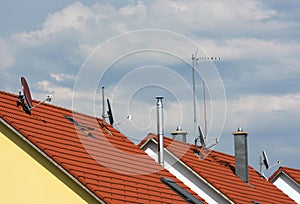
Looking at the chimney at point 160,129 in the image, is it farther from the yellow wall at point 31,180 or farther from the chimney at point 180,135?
the yellow wall at point 31,180

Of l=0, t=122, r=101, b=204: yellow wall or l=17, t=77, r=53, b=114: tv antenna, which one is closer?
l=0, t=122, r=101, b=204: yellow wall

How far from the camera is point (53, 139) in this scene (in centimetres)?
2234

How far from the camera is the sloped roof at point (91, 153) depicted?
20.8 metres

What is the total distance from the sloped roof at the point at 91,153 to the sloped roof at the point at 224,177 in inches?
145

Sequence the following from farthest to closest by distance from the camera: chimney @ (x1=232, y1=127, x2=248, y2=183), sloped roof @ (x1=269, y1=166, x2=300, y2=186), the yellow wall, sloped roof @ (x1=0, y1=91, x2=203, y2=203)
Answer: sloped roof @ (x1=269, y1=166, x2=300, y2=186) < chimney @ (x1=232, y1=127, x2=248, y2=183) < sloped roof @ (x1=0, y1=91, x2=203, y2=203) < the yellow wall

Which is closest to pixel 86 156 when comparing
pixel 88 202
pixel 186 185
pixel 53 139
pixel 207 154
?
pixel 53 139

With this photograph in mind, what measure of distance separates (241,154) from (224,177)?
2.95 metres

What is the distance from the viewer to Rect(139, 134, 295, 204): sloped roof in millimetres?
30292

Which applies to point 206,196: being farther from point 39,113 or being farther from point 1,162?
point 1,162

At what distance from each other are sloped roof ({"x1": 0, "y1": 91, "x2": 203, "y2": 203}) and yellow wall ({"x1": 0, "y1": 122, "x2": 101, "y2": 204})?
0.23 meters

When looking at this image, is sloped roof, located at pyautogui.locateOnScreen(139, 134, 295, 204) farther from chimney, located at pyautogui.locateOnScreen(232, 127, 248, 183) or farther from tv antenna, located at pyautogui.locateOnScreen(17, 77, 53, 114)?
tv antenna, located at pyautogui.locateOnScreen(17, 77, 53, 114)

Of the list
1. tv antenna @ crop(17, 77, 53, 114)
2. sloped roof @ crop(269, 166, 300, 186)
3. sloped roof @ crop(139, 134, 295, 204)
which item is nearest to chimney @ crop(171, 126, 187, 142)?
sloped roof @ crop(139, 134, 295, 204)

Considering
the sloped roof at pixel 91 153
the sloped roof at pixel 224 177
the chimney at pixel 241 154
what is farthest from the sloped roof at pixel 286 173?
the sloped roof at pixel 91 153

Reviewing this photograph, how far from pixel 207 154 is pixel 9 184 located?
14610 mm
